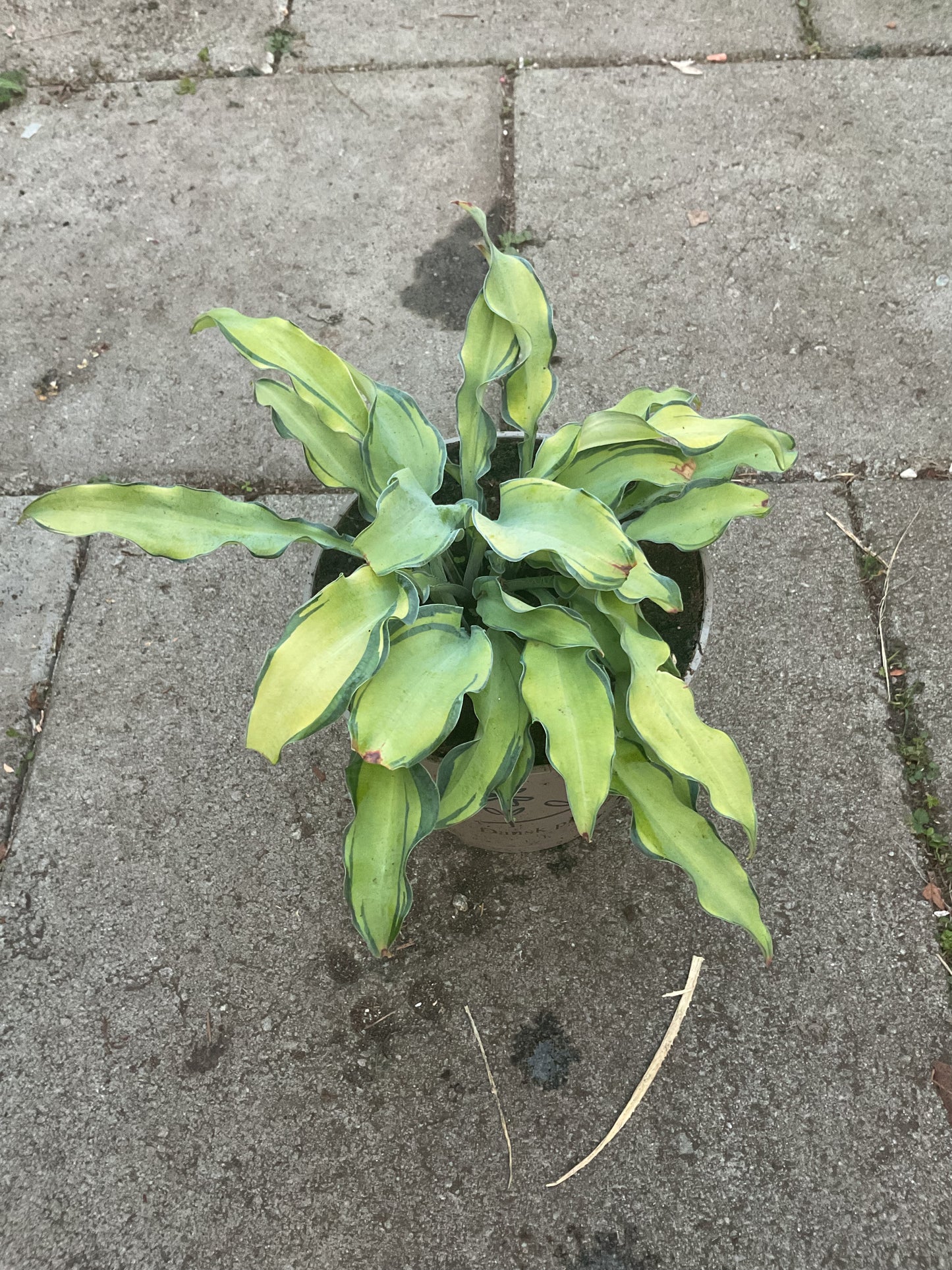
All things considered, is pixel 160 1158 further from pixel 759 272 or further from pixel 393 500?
pixel 759 272

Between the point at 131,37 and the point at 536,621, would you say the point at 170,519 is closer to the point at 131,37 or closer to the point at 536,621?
the point at 536,621

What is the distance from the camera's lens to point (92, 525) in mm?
975

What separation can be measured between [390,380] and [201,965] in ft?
4.34

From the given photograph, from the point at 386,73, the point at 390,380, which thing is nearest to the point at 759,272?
the point at 390,380

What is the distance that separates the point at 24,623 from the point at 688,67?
232cm

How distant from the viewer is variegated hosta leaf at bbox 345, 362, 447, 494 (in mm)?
1111

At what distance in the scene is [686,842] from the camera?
1.06 m

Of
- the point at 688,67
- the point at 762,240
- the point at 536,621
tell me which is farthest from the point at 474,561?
the point at 688,67

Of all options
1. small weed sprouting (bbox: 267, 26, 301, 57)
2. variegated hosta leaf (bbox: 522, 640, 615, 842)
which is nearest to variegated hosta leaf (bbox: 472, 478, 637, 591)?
variegated hosta leaf (bbox: 522, 640, 615, 842)

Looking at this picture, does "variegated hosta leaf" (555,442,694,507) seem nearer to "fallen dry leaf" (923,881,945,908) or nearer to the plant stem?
the plant stem

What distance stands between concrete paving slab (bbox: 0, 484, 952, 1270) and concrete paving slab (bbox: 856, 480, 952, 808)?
4.0 inches

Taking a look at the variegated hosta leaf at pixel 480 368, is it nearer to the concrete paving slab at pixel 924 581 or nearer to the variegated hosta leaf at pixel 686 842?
the variegated hosta leaf at pixel 686 842

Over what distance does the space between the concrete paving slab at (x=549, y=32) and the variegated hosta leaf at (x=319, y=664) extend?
2.23 metres

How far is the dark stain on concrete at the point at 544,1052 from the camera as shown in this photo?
4.51ft
